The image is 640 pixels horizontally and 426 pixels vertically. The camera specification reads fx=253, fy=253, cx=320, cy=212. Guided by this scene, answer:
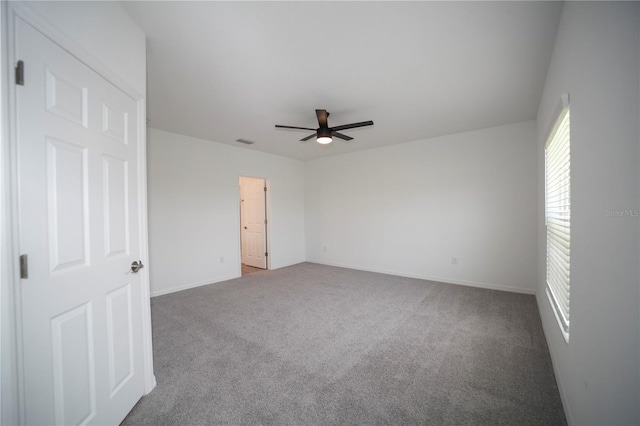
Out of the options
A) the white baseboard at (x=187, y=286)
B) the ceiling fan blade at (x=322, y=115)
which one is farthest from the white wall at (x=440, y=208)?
the ceiling fan blade at (x=322, y=115)

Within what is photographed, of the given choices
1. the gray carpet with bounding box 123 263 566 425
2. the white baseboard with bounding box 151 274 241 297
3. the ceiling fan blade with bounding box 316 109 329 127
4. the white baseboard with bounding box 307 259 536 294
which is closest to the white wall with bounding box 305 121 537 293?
the white baseboard with bounding box 307 259 536 294

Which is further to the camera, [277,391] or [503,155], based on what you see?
[503,155]

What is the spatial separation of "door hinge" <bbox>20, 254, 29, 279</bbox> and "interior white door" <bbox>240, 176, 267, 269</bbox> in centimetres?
493

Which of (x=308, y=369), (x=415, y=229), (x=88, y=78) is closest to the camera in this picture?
(x=88, y=78)

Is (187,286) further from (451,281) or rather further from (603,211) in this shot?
(603,211)

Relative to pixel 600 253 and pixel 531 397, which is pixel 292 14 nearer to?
pixel 600 253

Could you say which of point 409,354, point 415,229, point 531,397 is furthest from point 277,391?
point 415,229

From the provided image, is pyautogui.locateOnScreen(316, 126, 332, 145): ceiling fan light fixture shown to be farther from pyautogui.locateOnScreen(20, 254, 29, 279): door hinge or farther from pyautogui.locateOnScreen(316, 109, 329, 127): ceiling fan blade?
pyautogui.locateOnScreen(20, 254, 29, 279): door hinge

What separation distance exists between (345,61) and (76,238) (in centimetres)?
234

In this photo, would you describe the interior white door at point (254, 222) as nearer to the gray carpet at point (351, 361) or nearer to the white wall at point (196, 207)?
the white wall at point (196, 207)

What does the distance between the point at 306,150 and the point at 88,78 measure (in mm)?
4275

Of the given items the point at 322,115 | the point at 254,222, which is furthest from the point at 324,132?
the point at 254,222

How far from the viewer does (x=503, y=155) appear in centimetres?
407

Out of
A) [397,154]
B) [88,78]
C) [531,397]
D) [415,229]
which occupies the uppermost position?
[397,154]
